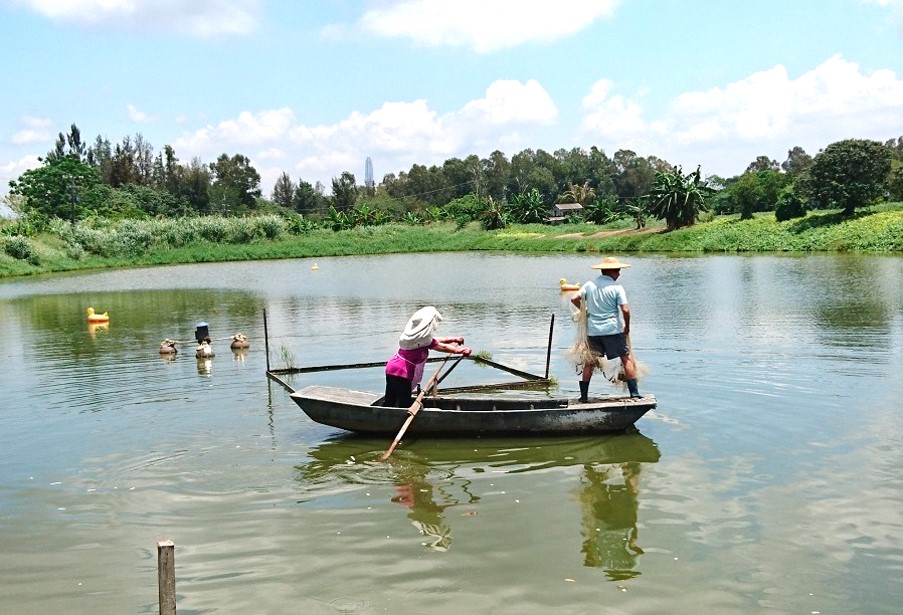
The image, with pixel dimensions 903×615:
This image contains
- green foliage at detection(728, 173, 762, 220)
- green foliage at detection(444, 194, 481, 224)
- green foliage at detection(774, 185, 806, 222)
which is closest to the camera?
green foliage at detection(774, 185, 806, 222)

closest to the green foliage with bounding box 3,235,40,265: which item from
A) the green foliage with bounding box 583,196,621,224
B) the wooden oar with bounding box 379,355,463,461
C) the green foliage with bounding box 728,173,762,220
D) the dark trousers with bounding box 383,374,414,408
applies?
the green foliage with bounding box 583,196,621,224

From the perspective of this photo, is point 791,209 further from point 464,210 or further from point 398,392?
point 398,392

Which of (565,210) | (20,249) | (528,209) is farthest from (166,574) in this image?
(565,210)

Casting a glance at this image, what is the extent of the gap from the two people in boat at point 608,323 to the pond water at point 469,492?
906mm

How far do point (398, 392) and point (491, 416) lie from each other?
Result: 48.7 inches

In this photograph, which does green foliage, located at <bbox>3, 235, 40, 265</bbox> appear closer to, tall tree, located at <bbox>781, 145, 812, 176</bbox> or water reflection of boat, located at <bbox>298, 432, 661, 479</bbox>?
water reflection of boat, located at <bbox>298, 432, 661, 479</bbox>

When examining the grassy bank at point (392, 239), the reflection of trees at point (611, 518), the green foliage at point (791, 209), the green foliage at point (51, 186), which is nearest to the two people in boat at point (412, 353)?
the reflection of trees at point (611, 518)

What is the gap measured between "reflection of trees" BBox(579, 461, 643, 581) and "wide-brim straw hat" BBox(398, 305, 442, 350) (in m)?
2.45

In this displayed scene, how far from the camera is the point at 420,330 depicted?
9.72 meters

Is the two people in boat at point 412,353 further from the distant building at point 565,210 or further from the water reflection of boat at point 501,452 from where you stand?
the distant building at point 565,210

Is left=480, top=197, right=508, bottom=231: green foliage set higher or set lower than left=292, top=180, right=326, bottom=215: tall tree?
lower

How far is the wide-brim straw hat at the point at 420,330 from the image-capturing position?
9727mm

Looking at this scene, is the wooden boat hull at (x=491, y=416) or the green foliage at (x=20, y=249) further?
the green foliage at (x=20, y=249)

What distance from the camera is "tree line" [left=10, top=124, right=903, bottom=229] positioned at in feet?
181
